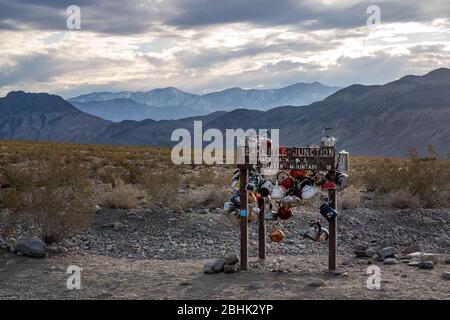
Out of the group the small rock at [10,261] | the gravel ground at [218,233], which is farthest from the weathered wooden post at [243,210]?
the small rock at [10,261]

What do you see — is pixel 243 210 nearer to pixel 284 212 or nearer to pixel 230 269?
pixel 284 212

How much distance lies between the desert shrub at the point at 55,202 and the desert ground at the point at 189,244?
22 millimetres

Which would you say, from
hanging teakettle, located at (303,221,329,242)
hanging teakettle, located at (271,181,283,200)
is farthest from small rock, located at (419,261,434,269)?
hanging teakettle, located at (271,181,283,200)

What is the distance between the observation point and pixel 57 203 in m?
11.5

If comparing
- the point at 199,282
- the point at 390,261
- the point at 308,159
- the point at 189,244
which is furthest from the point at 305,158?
the point at 189,244

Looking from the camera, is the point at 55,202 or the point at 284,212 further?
the point at 55,202

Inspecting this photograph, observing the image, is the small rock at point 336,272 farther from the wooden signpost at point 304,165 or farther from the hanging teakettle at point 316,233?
the hanging teakettle at point 316,233

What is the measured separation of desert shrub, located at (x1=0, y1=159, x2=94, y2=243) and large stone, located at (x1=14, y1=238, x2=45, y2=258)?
0.71 m

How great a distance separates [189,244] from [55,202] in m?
2.83

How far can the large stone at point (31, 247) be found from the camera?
10.6 meters

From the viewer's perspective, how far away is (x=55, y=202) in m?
11.5

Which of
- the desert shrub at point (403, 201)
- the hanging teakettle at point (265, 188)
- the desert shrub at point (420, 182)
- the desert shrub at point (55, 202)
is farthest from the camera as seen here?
the desert shrub at point (420, 182)

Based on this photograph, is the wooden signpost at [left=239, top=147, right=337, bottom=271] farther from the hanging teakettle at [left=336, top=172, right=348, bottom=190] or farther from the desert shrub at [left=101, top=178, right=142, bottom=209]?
the desert shrub at [left=101, top=178, right=142, bottom=209]

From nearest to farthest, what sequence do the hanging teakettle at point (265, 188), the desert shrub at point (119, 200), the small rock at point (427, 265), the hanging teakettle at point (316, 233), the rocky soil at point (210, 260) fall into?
the rocky soil at point (210, 260) < the hanging teakettle at point (265, 188) < the hanging teakettle at point (316, 233) < the small rock at point (427, 265) < the desert shrub at point (119, 200)
